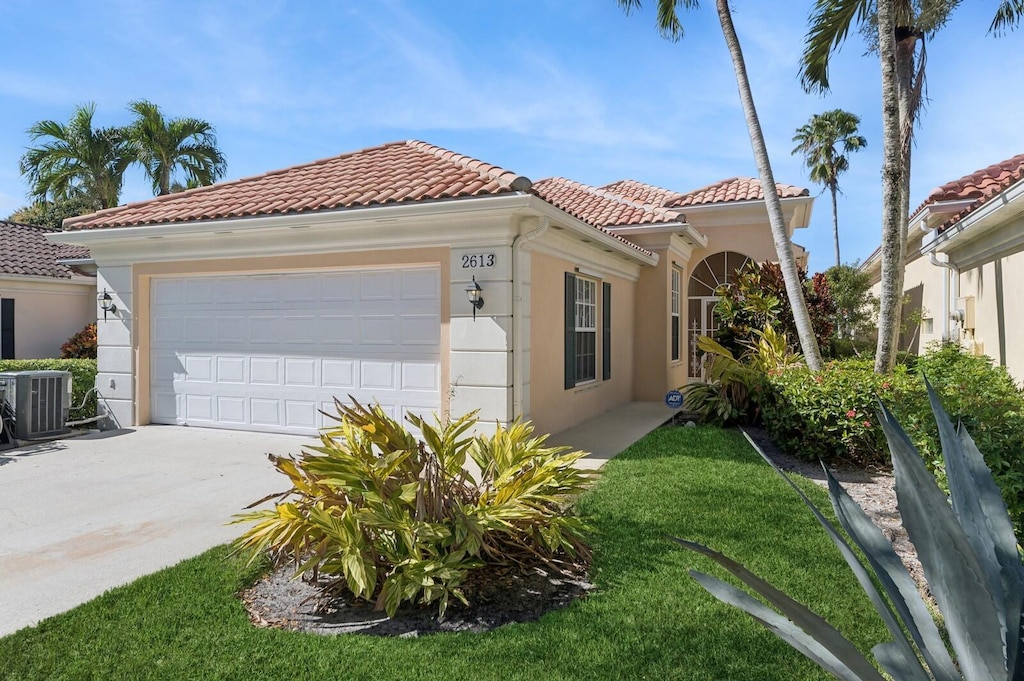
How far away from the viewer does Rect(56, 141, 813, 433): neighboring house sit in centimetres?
864

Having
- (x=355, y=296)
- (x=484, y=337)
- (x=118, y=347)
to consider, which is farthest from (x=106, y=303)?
(x=484, y=337)

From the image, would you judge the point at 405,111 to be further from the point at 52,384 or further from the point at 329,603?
the point at 329,603

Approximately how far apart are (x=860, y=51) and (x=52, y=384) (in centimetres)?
1508

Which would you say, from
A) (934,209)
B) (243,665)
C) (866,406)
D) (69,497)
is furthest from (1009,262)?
(69,497)

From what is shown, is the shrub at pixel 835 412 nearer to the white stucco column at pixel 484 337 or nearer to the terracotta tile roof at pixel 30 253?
the white stucco column at pixel 484 337

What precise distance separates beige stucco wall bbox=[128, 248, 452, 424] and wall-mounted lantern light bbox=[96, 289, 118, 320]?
1.25 feet

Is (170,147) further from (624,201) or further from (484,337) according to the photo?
(484,337)

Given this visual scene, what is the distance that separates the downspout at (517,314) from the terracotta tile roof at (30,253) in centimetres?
1339

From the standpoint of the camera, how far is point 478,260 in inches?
340

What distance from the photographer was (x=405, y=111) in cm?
1512

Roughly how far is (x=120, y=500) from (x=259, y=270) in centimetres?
452

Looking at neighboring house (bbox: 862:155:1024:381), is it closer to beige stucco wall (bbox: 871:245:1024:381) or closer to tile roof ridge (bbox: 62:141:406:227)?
beige stucco wall (bbox: 871:245:1024:381)

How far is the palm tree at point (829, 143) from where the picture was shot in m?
35.6

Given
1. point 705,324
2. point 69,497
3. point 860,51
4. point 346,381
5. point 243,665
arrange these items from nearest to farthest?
1. point 243,665
2. point 69,497
3. point 346,381
4. point 860,51
5. point 705,324
